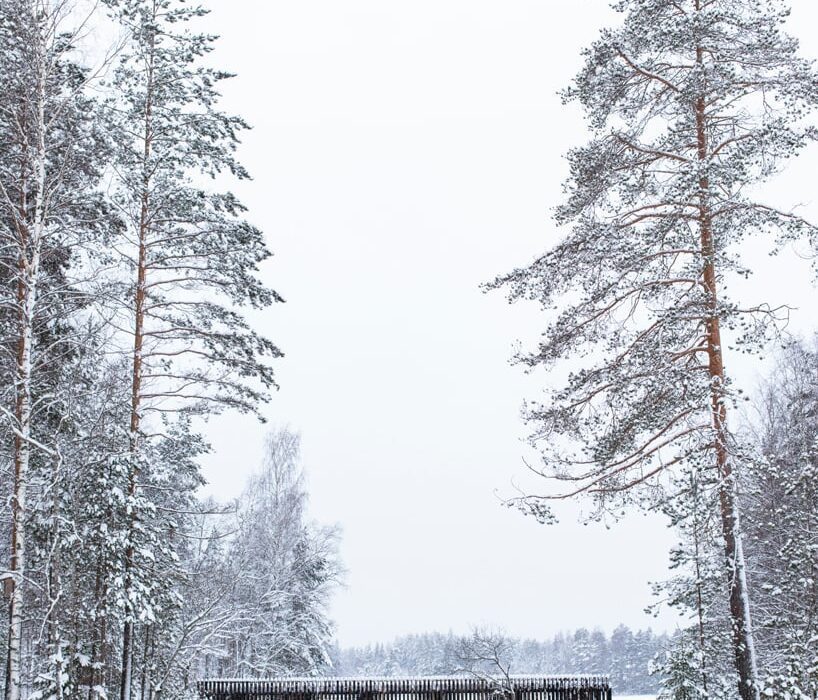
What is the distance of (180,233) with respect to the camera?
1091 cm

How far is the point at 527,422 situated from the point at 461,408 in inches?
2693

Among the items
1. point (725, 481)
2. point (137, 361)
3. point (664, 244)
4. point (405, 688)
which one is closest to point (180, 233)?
point (137, 361)

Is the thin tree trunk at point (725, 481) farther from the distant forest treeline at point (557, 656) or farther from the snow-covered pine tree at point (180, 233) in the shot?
the distant forest treeline at point (557, 656)

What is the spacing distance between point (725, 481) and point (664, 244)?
8.75ft

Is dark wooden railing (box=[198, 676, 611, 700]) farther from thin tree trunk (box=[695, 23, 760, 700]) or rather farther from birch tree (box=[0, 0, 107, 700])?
thin tree trunk (box=[695, 23, 760, 700])

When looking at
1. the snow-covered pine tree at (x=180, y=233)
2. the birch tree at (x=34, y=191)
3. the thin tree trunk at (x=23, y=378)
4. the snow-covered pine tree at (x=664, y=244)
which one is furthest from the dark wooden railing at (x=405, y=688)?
the snow-covered pine tree at (x=664, y=244)

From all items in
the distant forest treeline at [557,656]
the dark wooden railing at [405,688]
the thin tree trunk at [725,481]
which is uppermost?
the thin tree trunk at [725,481]

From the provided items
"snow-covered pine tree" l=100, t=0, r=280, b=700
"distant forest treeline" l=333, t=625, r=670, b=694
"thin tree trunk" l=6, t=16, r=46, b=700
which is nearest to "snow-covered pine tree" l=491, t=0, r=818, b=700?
"snow-covered pine tree" l=100, t=0, r=280, b=700

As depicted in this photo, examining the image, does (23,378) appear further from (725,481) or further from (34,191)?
(725,481)

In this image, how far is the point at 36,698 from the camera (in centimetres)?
852

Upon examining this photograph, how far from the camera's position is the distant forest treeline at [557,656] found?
66375 millimetres

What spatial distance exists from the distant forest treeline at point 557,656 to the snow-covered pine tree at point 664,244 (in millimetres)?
48006

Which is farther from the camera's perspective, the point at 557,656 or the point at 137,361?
the point at 557,656

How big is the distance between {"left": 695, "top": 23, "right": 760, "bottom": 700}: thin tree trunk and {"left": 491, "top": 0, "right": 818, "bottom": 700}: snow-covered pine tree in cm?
2
